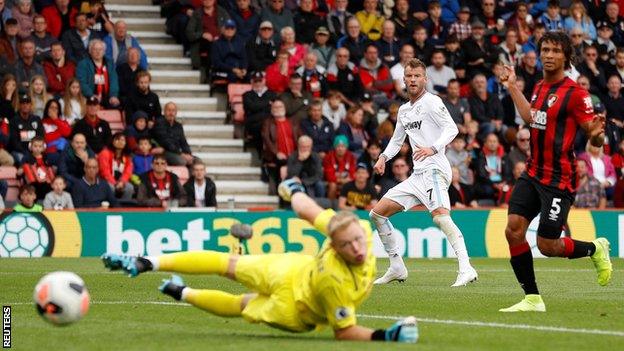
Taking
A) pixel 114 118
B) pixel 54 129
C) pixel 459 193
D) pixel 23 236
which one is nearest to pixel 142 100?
pixel 114 118

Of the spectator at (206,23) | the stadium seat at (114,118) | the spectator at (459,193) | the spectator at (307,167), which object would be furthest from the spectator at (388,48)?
the stadium seat at (114,118)

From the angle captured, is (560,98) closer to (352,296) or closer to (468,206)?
(352,296)

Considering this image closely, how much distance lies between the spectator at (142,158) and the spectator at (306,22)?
475cm

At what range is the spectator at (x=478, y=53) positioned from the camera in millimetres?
28156

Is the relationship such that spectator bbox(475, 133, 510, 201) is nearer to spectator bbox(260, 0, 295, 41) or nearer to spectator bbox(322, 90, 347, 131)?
spectator bbox(322, 90, 347, 131)

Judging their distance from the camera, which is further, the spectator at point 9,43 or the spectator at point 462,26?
the spectator at point 462,26

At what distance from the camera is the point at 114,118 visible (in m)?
25.2

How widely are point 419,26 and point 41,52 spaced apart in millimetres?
7772

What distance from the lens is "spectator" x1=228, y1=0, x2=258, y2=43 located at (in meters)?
27.0

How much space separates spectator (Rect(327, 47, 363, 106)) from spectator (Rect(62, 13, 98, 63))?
4.69 meters

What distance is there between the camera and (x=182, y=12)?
91.3ft

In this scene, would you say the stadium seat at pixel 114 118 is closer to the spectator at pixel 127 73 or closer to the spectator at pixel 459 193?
the spectator at pixel 127 73

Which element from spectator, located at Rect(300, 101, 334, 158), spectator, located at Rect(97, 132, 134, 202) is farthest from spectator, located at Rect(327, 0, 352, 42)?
spectator, located at Rect(97, 132, 134, 202)

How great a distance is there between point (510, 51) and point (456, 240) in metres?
13.7
